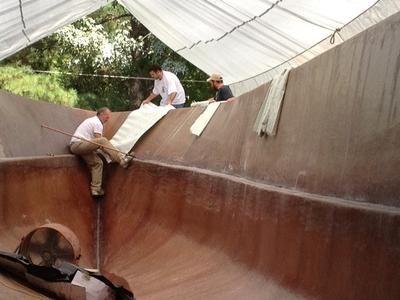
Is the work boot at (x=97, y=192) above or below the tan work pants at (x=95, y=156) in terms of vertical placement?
below

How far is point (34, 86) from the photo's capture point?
51.2 ft

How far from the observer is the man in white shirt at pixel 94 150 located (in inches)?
349

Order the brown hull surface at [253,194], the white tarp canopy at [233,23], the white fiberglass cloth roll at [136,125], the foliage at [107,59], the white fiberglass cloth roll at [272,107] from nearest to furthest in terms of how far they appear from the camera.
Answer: the brown hull surface at [253,194], the white fiberglass cloth roll at [272,107], the white tarp canopy at [233,23], the white fiberglass cloth roll at [136,125], the foliage at [107,59]

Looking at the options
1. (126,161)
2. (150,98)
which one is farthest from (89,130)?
(150,98)

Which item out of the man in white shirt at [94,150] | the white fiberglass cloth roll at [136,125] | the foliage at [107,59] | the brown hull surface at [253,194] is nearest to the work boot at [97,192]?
the man in white shirt at [94,150]

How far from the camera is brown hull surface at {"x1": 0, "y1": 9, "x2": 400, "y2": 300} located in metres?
3.57

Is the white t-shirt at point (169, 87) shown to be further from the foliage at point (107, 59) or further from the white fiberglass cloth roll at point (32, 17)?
the foliage at point (107, 59)

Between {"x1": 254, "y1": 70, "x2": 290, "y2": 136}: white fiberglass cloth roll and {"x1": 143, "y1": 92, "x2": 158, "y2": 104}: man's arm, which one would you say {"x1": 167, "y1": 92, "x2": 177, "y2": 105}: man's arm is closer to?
{"x1": 143, "y1": 92, "x2": 158, "y2": 104}: man's arm

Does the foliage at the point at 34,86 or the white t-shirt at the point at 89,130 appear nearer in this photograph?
the white t-shirt at the point at 89,130

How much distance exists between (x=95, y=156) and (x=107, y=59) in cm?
899

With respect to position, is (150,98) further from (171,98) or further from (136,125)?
(136,125)

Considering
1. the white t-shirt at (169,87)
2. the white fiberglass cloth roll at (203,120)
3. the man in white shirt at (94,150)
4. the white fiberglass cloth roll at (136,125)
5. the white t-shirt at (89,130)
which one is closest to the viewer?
the white fiberglass cloth roll at (203,120)

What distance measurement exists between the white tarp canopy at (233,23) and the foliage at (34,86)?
232 inches

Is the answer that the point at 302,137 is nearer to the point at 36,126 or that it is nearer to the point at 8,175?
the point at 8,175
